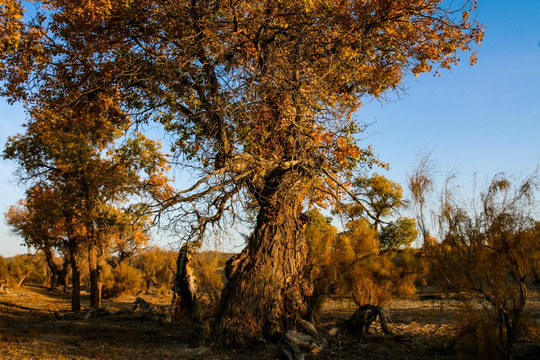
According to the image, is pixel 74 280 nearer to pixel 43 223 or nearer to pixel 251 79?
pixel 43 223

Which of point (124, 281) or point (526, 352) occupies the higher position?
point (526, 352)

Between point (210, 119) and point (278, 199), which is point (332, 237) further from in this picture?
point (210, 119)

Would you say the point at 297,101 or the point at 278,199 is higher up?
the point at 297,101

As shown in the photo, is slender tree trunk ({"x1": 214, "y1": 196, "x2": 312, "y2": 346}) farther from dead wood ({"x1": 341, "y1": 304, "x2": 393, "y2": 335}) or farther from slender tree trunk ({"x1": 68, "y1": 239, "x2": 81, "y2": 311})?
slender tree trunk ({"x1": 68, "y1": 239, "x2": 81, "y2": 311})

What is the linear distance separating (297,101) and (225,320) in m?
4.40

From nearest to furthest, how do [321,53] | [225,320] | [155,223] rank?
1. [155,223]
2. [225,320]
3. [321,53]

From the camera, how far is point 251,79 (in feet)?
23.6

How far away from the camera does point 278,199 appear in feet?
28.5

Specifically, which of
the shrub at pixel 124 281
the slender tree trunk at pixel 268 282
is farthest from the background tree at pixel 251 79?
the shrub at pixel 124 281

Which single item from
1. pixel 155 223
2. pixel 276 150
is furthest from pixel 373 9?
pixel 155 223

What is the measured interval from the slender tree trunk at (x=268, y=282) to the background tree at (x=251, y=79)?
0.02 meters

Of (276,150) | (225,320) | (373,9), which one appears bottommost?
(225,320)

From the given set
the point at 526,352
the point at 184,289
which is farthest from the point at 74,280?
the point at 526,352

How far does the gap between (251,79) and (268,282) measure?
3963mm
